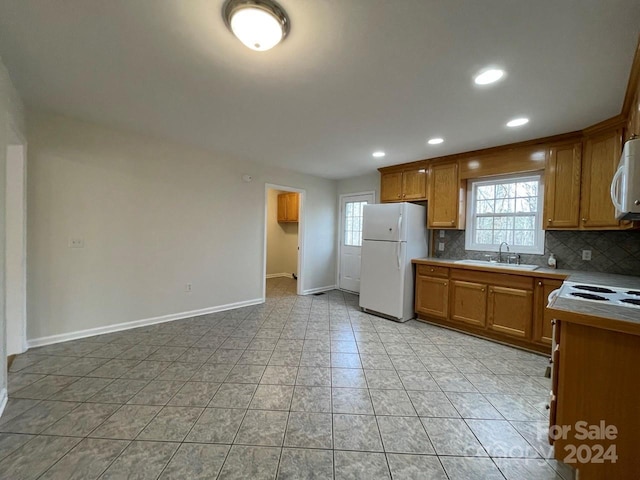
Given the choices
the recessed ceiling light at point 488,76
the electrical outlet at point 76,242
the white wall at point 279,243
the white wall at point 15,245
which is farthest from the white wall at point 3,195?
the white wall at point 279,243

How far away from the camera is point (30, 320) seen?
2621mm

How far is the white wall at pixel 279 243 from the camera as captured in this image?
276 inches

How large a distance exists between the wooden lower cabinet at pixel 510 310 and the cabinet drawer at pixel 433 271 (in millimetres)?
550

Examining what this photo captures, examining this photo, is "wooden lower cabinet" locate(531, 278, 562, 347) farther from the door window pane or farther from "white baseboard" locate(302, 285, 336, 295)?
"white baseboard" locate(302, 285, 336, 295)

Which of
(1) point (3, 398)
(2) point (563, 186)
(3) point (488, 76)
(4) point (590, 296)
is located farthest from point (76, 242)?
(2) point (563, 186)

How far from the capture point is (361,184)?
5.25m

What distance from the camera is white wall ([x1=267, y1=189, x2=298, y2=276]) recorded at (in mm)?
7018

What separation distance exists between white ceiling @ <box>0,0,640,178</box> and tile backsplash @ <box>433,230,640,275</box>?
3.96 ft

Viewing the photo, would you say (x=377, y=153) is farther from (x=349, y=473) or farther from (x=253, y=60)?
(x=349, y=473)

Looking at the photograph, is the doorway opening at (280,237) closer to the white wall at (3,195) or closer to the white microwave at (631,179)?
the white wall at (3,195)

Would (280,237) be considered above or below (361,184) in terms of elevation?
below

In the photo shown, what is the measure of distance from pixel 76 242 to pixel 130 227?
510 mm

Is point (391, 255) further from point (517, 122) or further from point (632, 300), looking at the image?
point (632, 300)

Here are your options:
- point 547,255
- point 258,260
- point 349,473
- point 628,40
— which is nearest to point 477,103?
point 628,40
